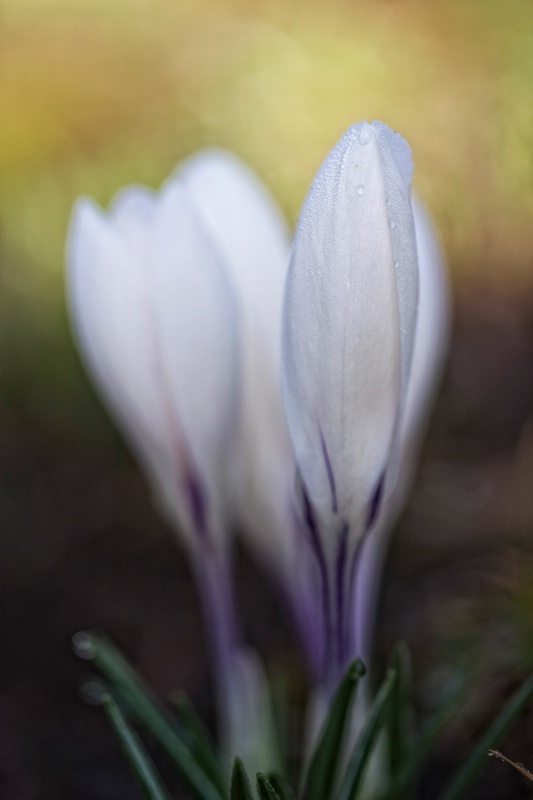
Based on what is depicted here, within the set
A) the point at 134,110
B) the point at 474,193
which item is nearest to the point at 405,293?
the point at 474,193

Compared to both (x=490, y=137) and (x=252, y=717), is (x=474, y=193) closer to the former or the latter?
(x=490, y=137)

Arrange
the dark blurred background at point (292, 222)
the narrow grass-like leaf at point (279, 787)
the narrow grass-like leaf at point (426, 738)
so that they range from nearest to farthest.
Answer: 1. the narrow grass-like leaf at point (279, 787)
2. the narrow grass-like leaf at point (426, 738)
3. the dark blurred background at point (292, 222)

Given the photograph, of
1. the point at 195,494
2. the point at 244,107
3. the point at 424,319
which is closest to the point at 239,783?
the point at 195,494

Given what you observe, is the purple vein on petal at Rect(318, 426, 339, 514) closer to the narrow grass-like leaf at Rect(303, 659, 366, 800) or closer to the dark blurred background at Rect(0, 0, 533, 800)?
the narrow grass-like leaf at Rect(303, 659, 366, 800)

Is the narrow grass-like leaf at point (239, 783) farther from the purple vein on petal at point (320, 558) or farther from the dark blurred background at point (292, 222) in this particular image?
the dark blurred background at point (292, 222)

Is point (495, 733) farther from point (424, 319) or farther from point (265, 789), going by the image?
point (424, 319)

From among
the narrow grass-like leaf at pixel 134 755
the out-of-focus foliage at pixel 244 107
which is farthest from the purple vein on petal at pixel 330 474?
the out-of-focus foliage at pixel 244 107

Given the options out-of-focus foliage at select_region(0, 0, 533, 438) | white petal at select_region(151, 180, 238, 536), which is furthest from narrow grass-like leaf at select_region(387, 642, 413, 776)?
out-of-focus foliage at select_region(0, 0, 533, 438)
